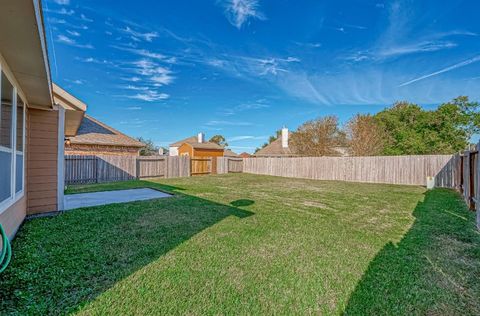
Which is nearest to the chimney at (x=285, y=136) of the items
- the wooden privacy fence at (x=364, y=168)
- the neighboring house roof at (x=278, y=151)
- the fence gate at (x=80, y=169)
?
the neighboring house roof at (x=278, y=151)

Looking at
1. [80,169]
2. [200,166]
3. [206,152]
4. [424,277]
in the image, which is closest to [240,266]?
[424,277]

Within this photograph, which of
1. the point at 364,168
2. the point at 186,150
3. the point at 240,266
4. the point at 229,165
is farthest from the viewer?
the point at 186,150

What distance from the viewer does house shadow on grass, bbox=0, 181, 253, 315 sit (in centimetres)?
195

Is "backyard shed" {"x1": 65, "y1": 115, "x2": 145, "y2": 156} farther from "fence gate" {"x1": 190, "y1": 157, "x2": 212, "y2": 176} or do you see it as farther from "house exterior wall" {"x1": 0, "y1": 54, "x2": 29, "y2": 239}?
"house exterior wall" {"x1": 0, "y1": 54, "x2": 29, "y2": 239}

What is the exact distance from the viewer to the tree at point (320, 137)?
21359 mm

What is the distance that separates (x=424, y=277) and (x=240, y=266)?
192 centimetres

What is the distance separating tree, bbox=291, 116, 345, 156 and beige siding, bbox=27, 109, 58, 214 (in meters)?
20.5

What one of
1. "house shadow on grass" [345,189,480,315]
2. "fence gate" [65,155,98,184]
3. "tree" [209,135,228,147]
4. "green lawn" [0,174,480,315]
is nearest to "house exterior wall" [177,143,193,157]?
"fence gate" [65,155,98,184]

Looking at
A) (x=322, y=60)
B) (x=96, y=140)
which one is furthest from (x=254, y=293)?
(x=96, y=140)

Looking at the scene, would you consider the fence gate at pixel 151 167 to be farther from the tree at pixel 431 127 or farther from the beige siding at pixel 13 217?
the tree at pixel 431 127

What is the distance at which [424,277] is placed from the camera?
2.40 metres

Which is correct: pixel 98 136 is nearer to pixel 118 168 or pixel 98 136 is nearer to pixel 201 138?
pixel 118 168

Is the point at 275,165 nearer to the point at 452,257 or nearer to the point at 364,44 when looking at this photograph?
the point at 364,44

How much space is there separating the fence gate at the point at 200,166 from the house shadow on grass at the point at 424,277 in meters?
14.0
